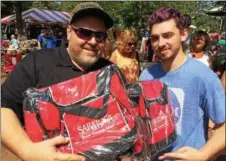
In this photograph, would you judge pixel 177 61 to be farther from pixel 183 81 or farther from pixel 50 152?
pixel 50 152

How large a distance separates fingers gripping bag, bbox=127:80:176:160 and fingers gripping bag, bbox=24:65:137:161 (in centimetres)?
10

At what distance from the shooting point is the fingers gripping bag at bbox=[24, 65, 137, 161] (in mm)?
1381

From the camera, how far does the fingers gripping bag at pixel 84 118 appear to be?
138 cm

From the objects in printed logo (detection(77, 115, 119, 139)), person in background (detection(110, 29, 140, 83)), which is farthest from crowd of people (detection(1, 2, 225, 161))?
person in background (detection(110, 29, 140, 83))

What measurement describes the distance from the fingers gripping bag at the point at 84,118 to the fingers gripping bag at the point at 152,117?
0.10 metres

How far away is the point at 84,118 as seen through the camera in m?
1.41

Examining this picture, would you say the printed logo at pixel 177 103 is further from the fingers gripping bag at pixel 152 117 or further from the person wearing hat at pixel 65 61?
the person wearing hat at pixel 65 61

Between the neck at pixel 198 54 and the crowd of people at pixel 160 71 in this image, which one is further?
the neck at pixel 198 54

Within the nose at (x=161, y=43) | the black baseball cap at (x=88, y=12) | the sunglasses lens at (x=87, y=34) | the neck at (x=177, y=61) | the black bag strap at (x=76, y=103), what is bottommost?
the black bag strap at (x=76, y=103)

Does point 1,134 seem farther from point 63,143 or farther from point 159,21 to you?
point 159,21

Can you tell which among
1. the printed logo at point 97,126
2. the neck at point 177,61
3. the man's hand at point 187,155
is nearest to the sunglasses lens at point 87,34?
the neck at point 177,61

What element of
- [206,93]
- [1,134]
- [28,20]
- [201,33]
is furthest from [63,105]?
[28,20]

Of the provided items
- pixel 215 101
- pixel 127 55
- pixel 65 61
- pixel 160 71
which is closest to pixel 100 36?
pixel 65 61

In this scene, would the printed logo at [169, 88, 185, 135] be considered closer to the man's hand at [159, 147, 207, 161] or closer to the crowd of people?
the crowd of people
